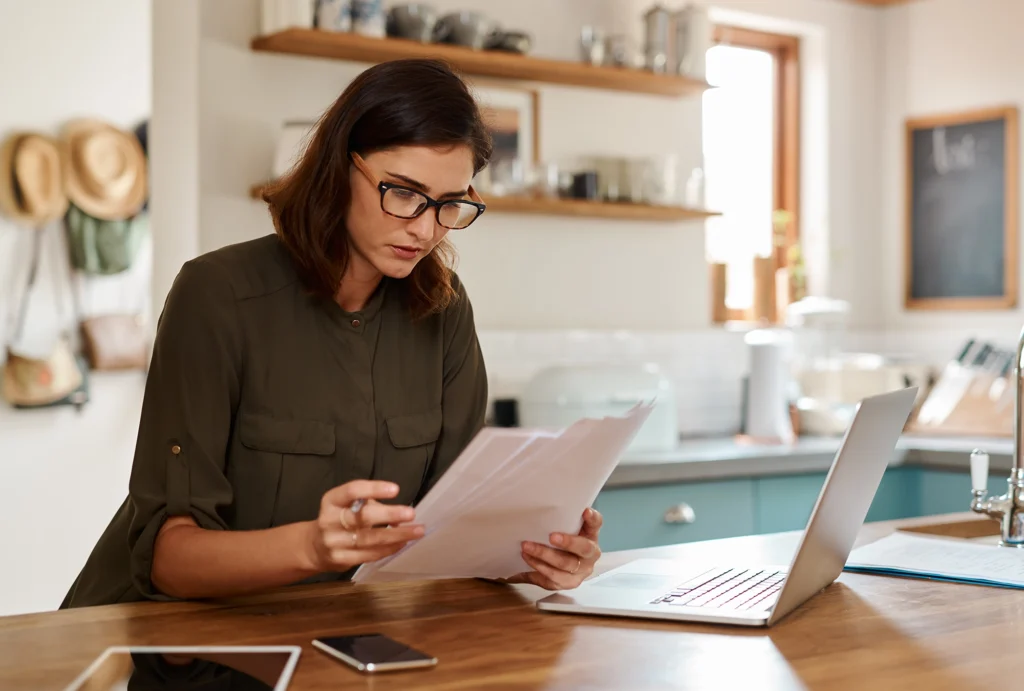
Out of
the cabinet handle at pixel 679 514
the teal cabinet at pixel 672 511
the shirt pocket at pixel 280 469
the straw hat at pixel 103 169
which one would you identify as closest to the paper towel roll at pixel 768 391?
the teal cabinet at pixel 672 511

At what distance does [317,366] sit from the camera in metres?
1.67

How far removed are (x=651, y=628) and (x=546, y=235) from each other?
269 cm

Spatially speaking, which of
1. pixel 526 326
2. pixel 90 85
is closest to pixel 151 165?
pixel 90 85

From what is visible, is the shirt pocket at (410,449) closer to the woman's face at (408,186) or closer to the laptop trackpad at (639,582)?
the woman's face at (408,186)

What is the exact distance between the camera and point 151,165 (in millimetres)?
3072

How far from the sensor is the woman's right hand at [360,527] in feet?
4.01

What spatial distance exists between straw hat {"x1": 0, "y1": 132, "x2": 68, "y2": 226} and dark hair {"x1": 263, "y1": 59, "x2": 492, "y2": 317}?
3.10 ft

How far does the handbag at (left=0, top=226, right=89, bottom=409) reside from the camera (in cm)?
245

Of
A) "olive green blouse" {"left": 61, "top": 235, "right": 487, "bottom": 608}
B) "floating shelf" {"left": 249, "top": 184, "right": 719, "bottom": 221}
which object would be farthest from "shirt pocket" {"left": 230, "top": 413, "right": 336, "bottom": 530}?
"floating shelf" {"left": 249, "top": 184, "right": 719, "bottom": 221}

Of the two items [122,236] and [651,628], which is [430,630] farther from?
[122,236]

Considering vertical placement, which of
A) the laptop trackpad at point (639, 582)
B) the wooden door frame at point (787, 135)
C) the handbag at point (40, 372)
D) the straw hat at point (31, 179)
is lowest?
the laptop trackpad at point (639, 582)

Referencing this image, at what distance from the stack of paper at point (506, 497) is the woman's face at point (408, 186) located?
41 cm

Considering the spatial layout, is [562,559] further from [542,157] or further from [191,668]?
[542,157]

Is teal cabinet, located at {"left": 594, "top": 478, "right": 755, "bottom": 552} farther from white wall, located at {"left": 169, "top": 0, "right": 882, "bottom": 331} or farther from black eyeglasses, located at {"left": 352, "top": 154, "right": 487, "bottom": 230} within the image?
black eyeglasses, located at {"left": 352, "top": 154, "right": 487, "bottom": 230}
